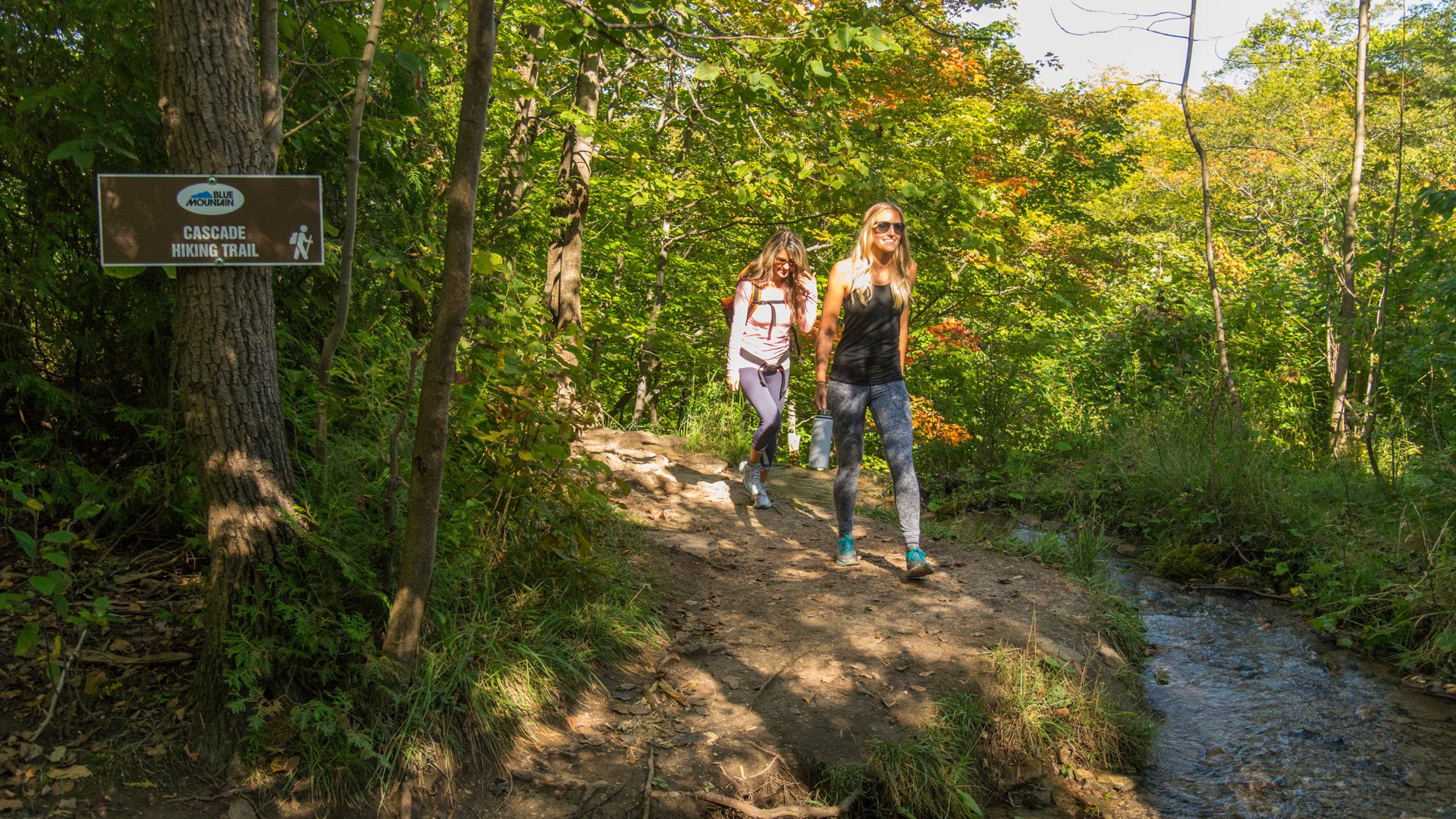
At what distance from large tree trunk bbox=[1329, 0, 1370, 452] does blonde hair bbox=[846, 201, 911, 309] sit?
233 inches

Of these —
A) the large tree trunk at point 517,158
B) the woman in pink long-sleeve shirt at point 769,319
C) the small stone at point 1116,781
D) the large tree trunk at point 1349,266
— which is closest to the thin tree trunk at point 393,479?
the small stone at point 1116,781

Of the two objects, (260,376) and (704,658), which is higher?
(260,376)

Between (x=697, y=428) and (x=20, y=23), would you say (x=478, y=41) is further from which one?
(x=697, y=428)

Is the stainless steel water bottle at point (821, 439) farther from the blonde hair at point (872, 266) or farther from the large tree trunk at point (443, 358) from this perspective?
the large tree trunk at point (443, 358)

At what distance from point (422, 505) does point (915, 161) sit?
24.3 ft

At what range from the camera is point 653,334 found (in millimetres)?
12422

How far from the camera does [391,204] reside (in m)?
4.27

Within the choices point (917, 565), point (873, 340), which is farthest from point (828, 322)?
point (917, 565)

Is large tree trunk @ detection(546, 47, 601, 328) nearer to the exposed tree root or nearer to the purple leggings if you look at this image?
the purple leggings

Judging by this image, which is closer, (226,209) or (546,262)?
(226,209)

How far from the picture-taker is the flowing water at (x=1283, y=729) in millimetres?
3840

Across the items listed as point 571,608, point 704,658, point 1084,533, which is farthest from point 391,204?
point 1084,533

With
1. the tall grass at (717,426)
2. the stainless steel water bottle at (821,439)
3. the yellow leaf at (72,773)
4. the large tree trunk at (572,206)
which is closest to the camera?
the yellow leaf at (72,773)

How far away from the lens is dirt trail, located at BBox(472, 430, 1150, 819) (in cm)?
342
